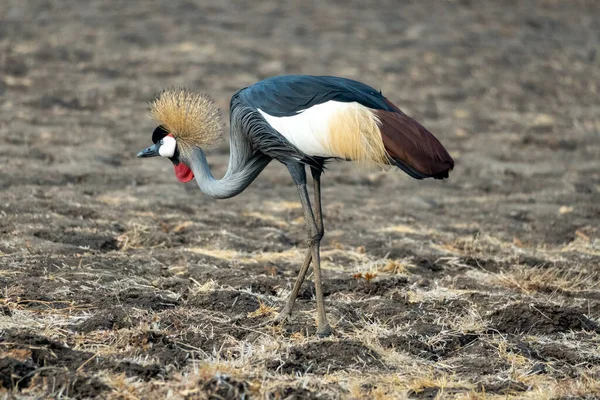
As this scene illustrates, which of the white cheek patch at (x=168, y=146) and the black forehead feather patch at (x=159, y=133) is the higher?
the black forehead feather patch at (x=159, y=133)

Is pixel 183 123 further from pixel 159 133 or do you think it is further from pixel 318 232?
pixel 318 232

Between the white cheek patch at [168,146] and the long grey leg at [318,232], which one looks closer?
the long grey leg at [318,232]

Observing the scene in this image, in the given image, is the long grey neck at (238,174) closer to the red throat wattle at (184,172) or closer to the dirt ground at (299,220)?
the red throat wattle at (184,172)

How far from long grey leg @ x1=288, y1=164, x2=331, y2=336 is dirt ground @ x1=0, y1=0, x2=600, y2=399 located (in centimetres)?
12

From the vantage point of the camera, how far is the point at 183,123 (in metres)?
5.56

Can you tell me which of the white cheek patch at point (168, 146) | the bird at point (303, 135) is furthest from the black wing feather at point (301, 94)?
the white cheek patch at point (168, 146)

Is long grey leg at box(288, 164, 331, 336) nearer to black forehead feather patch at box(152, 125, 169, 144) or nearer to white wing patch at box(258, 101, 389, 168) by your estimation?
white wing patch at box(258, 101, 389, 168)

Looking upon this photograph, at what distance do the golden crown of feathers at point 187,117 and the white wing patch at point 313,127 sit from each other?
24.6 inches

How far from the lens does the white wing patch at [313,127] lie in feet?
16.6

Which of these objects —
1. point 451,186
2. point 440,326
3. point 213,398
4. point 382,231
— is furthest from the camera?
point 451,186

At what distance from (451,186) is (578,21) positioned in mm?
8306

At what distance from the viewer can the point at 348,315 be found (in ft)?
18.2

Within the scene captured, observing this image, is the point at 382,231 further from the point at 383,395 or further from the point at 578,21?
the point at 578,21

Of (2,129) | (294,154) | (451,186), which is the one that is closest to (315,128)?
(294,154)
